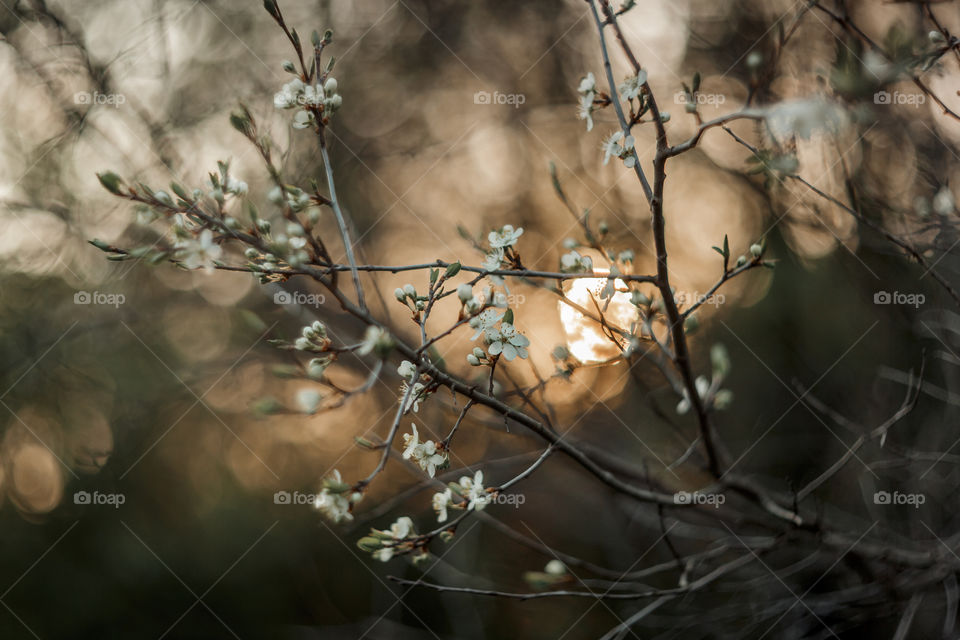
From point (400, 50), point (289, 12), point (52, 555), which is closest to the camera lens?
point (289, 12)

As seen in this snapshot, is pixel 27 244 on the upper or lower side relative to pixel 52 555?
upper

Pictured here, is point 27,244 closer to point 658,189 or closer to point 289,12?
point 289,12

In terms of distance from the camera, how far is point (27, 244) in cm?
321

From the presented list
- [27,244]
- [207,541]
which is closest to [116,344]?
[27,244]

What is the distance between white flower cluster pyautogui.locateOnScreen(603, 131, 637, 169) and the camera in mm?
1252

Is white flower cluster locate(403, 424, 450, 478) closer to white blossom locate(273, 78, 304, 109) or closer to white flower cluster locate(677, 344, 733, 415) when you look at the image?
white flower cluster locate(677, 344, 733, 415)

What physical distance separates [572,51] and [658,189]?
4046mm

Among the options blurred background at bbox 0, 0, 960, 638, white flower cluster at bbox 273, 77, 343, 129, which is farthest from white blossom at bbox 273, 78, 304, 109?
blurred background at bbox 0, 0, 960, 638

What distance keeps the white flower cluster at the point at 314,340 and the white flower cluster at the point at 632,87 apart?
2.44ft

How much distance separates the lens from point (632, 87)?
1.20 m

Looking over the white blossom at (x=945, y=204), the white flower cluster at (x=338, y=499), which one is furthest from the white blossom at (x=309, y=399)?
the white blossom at (x=945, y=204)

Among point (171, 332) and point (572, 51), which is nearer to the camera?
point (171, 332)

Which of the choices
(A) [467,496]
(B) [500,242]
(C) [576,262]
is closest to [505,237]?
(B) [500,242]

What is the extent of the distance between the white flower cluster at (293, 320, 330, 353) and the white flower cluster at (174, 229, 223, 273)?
198 mm
